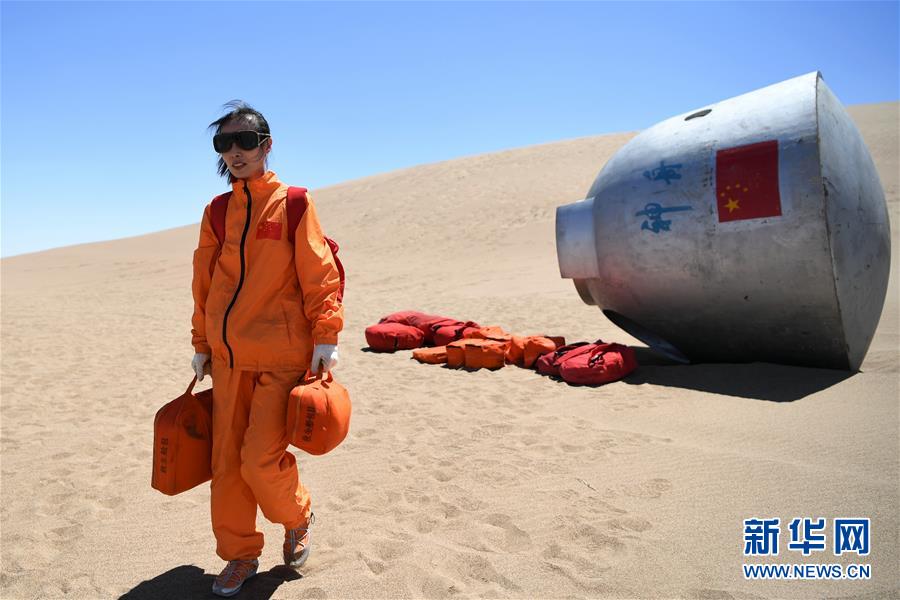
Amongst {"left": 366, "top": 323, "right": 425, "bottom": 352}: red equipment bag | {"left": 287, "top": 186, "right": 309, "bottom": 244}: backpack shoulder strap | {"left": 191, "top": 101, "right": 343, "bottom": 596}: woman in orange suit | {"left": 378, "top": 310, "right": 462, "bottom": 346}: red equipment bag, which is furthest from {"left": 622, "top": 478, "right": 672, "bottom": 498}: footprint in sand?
{"left": 366, "top": 323, "right": 425, "bottom": 352}: red equipment bag

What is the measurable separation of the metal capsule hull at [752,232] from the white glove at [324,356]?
13.9ft

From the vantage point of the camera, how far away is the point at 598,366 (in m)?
6.54

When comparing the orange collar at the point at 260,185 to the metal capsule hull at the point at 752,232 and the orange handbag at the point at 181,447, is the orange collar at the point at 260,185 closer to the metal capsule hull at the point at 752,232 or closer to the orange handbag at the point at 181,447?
the orange handbag at the point at 181,447

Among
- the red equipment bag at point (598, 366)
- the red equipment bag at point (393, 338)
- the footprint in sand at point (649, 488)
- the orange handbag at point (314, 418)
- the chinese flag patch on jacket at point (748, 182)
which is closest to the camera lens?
the orange handbag at point (314, 418)

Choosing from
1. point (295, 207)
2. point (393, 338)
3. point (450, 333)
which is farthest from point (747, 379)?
point (295, 207)

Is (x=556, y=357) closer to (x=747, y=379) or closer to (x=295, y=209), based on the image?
(x=747, y=379)

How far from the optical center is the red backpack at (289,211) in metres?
2.96

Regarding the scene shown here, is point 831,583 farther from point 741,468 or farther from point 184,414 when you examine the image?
point 184,414

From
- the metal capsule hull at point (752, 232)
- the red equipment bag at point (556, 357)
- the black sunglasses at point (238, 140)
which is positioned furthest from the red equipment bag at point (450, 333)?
the black sunglasses at point (238, 140)

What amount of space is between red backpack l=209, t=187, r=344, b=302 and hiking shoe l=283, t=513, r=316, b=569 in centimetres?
124

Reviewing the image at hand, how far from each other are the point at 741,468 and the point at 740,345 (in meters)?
2.42

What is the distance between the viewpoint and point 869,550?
3.15 m

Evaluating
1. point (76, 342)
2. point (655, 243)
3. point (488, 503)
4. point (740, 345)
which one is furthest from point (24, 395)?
point (740, 345)

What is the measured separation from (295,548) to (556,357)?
441 cm
